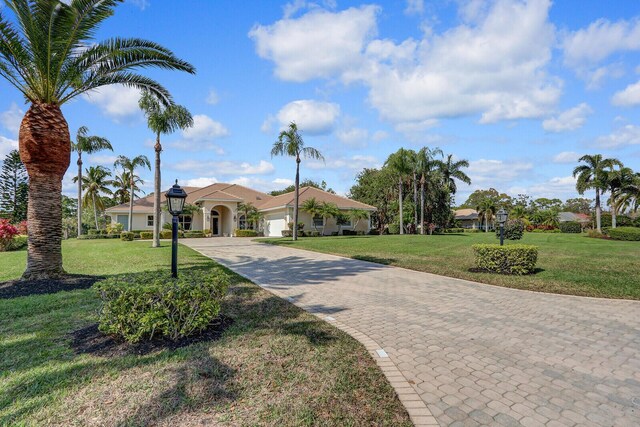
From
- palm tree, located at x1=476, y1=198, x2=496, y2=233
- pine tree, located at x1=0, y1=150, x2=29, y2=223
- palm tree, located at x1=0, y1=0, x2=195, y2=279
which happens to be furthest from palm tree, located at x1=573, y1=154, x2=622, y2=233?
pine tree, located at x1=0, y1=150, x2=29, y2=223

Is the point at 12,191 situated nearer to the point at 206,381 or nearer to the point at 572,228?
the point at 206,381

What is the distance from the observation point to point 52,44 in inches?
310

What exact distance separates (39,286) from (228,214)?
29.3m

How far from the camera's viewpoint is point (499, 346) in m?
4.75

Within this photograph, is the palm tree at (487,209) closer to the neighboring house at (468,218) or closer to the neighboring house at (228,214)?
the neighboring house at (468,218)

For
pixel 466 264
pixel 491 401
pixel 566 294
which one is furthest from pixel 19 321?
pixel 466 264

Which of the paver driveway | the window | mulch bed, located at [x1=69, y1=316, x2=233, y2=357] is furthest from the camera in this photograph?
the window

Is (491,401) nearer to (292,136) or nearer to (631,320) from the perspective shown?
(631,320)

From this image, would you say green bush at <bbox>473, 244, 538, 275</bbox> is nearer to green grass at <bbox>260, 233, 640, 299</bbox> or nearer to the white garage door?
green grass at <bbox>260, 233, 640, 299</bbox>

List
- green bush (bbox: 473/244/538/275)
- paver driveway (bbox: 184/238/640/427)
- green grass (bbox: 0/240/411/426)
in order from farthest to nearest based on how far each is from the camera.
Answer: green bush (bbox: 473/244/538/275)
paver driveway (bbox: 184/238/640/427)
green grass (bbox: 0/240/411/426)

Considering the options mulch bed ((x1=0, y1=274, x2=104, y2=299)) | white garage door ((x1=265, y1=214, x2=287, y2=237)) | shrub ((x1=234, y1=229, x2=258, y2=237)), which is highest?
white garage door ((x1=265, y1=214, x2=287, y2=237))

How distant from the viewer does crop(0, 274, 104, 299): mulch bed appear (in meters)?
7.33

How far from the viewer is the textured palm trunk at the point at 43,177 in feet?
26.0

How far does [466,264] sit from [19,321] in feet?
40.8
